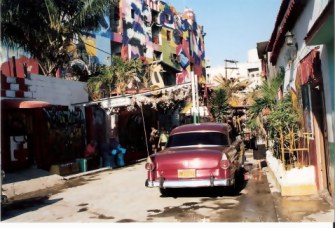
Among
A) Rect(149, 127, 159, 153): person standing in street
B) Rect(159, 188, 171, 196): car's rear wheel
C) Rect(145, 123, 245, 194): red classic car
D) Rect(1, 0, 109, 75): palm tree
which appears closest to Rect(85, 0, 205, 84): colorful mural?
Rect(1, 0, 109, 75): palm tree

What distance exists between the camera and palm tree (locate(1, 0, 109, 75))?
14.6m

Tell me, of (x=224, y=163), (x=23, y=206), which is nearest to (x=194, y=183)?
(x=224, y=163)

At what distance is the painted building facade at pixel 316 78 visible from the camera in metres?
6.17

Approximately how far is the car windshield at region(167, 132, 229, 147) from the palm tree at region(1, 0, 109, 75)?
323 inches

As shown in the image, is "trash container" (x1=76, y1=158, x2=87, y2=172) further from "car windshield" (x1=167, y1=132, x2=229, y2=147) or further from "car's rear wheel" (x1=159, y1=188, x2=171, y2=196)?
"car's rear wheel" (x1=159, y1=188, x2=171, y2=196)

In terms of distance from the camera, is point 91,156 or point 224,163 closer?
point 224,163

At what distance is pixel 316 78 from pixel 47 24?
12.0 metres

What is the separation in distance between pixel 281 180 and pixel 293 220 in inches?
78.1

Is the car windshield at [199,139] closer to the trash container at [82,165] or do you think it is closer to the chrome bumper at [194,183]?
the chrome bumper at [194,183]

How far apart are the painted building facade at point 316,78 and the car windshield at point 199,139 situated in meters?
1.98

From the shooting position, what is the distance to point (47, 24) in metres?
16.2

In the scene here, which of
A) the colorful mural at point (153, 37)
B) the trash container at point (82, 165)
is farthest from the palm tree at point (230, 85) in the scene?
the trash container at point (82, 165)

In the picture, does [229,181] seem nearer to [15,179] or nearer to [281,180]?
[281,180]

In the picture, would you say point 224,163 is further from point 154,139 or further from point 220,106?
point 220,106
